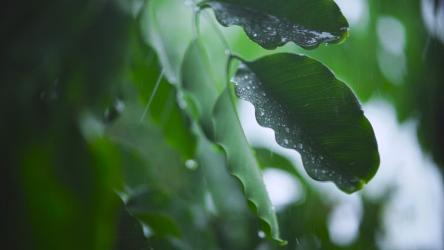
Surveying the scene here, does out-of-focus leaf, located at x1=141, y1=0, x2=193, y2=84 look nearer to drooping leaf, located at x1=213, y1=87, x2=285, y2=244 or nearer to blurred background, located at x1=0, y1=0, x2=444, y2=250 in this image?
blurred background, located at x1=0, y1=0, x2=444, y2=250

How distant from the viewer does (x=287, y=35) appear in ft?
1.72

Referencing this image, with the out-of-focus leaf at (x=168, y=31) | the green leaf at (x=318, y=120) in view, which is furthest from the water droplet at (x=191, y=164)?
the green leaf at (x=318, y=120)

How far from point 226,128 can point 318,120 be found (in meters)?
0.11

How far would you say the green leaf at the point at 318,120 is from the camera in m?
0.52

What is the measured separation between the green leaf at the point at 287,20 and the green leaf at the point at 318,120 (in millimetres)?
25

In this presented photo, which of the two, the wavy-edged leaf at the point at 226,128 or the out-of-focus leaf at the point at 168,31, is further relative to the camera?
the out-of-focus leaf at the point at 168,31

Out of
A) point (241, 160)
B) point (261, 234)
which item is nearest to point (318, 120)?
point (241, 160)

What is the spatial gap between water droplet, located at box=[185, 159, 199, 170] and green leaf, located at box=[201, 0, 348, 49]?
10.7 inches

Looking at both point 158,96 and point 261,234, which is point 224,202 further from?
point 158,96

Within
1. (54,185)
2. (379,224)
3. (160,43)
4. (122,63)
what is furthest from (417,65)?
(54,185)

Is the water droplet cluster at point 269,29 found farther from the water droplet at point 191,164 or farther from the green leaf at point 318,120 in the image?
the water droplet at point 191,164

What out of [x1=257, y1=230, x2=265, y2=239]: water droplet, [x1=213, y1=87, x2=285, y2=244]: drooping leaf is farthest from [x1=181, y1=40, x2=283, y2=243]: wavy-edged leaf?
[x1=257, y1=230, x2=265, y2=239]: water droplet

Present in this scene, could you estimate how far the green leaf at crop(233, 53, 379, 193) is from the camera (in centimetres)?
52

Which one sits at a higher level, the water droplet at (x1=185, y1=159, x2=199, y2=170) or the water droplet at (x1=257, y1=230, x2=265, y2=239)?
the water droplet at (x1=185, y1=159, x2=199, y2=170)
